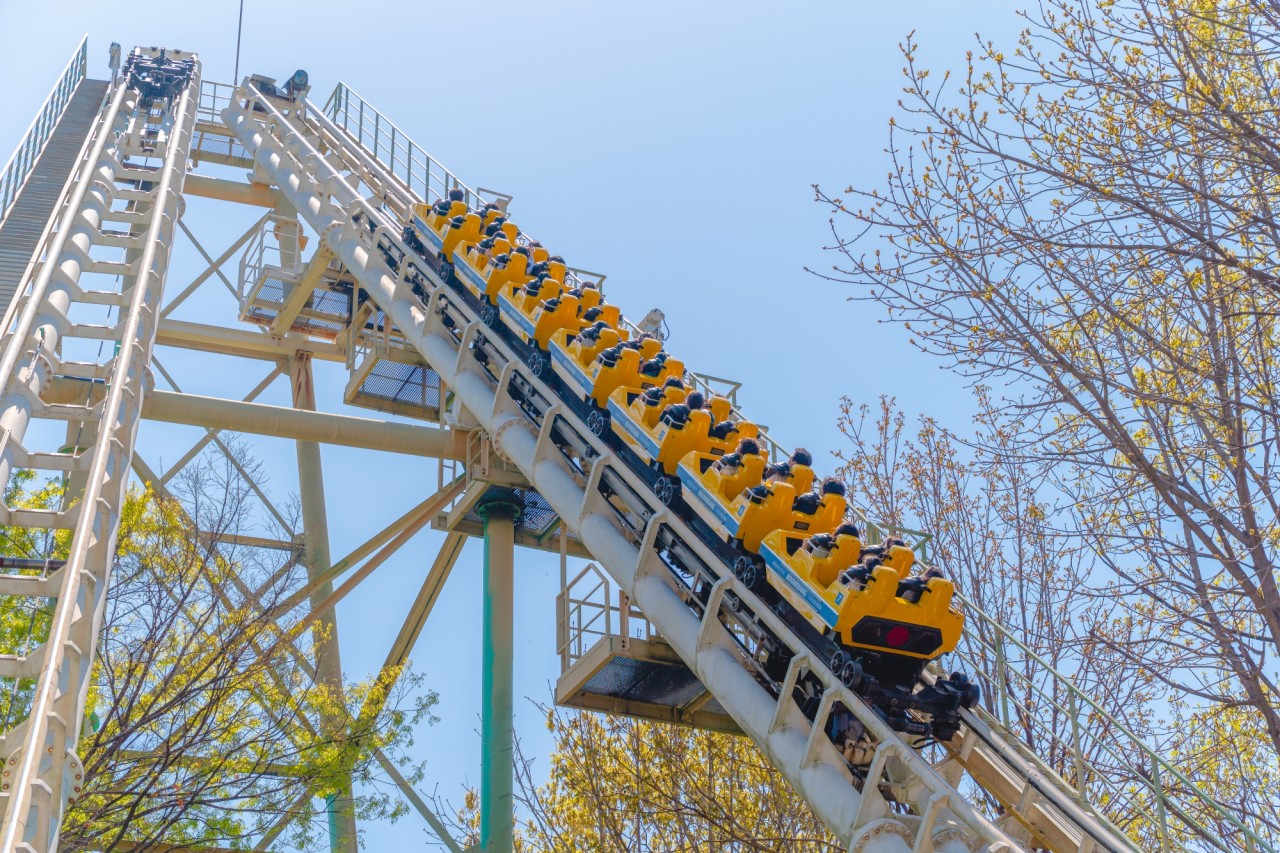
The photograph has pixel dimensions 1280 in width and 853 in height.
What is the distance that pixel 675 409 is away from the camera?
42.5 feet

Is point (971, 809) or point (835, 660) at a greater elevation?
point (835, 660)

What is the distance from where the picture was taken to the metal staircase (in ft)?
49.0

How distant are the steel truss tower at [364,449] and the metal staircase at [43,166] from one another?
0.06 m


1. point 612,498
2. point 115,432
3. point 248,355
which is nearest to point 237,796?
point 115,432

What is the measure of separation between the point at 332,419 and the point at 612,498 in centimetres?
438

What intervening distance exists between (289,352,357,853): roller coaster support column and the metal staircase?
391cm

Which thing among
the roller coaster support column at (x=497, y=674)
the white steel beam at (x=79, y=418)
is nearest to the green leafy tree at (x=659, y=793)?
the roller coaster support column at (x=497, y=674)

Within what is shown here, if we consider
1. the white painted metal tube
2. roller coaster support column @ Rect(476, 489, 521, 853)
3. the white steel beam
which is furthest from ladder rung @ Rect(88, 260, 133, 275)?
roller coaster support column @ Rect(476, 489, 521, 853)

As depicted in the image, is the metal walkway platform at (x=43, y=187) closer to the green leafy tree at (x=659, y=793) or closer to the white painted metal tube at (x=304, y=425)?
the white painted metal tube at (x=304, y=425)

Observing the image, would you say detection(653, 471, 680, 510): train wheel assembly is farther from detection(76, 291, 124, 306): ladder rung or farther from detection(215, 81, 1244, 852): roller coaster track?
detection(76, 291, 124, 306): ladder rung

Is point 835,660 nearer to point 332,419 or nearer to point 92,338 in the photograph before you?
point 92,338

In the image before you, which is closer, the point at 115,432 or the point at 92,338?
the point at 115,432

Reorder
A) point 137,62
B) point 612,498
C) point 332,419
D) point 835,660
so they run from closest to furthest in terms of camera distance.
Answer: point 835,660, point 612,498, point 332,419, point 137,62

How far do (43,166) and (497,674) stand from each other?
8.86 metres
